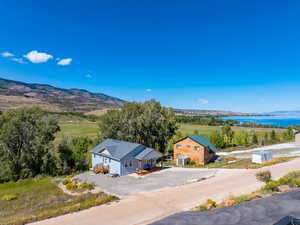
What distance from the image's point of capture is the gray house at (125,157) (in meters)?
22.5

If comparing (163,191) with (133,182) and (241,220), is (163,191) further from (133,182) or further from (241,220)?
(241,220)

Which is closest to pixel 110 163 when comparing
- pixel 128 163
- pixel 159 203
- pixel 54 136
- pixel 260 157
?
pixel 128 163

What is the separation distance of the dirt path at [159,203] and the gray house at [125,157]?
7.79 m

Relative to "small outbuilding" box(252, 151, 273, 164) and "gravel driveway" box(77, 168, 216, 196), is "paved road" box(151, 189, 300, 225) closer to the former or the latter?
"gravel driveway" box(77, 168, 216, 196)

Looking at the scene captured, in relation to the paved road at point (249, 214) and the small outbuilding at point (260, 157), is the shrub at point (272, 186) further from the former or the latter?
the small outbuilding at point (260, 157)

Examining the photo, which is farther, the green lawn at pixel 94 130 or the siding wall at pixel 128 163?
the green lawn at pixel 94 130

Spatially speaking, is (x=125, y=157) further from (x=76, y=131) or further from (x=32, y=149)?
(x=76, y=131)

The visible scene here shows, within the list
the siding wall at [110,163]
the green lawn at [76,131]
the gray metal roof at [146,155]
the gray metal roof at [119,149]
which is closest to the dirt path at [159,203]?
the gray metal roof at [146,155]

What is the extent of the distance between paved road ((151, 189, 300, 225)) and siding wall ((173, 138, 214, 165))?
62.7 feet

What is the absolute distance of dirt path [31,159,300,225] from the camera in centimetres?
1069

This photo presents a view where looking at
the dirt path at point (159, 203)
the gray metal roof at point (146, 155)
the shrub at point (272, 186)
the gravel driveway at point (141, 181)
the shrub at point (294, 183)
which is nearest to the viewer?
the dirt path at point (159, 203)

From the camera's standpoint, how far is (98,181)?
20.0m

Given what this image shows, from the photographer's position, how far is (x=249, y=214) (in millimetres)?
8188

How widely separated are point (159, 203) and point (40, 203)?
30.8 ft
